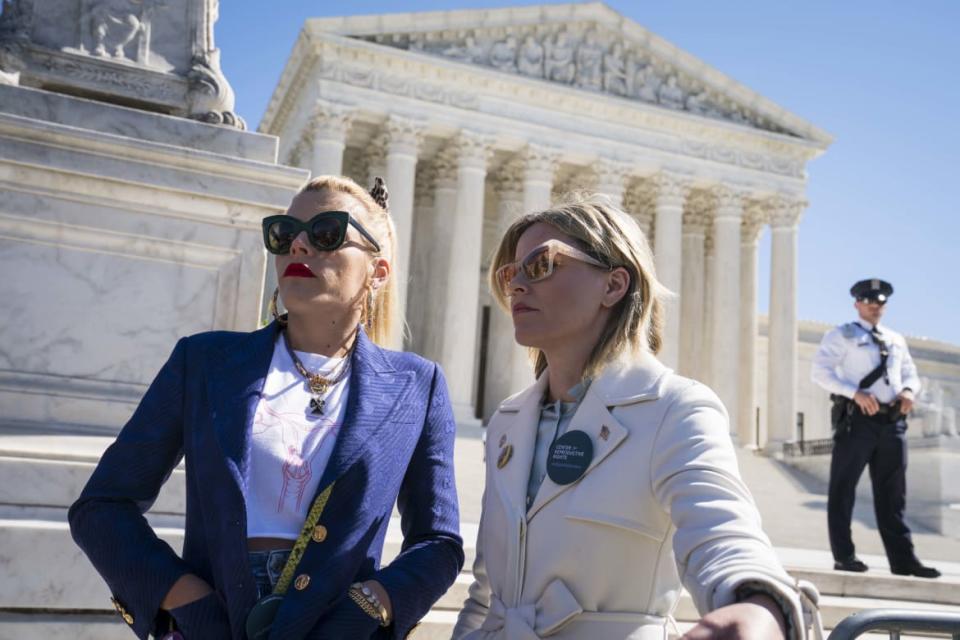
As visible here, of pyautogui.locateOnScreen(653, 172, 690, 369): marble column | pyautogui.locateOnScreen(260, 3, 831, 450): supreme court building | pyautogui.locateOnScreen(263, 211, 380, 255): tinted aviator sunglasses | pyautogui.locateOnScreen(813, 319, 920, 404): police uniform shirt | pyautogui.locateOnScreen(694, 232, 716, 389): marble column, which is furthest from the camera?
pyautogui.locateOnScreen(694, 232, 716, 389): marble column

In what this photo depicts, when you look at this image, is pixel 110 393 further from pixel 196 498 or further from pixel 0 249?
pixel 196 498

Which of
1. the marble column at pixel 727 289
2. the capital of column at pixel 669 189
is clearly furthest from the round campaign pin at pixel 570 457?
the marble column at pixel 727 289

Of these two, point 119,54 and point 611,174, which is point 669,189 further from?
point 119,54

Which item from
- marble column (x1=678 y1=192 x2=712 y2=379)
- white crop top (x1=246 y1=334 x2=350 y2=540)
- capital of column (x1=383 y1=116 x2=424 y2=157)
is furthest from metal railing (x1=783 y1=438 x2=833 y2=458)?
white crop top (x1=246 y1=334 x2=350 y2=540)

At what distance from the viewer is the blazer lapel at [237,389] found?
8.34 feet

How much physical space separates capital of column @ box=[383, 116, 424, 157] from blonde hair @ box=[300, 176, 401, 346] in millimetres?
27908

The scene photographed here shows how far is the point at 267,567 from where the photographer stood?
8.27ft

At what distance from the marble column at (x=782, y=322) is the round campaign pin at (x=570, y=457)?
111 ft

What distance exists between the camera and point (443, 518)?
2764 millimetres

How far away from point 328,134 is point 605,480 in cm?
2845

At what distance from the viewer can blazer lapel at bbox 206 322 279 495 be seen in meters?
2.54

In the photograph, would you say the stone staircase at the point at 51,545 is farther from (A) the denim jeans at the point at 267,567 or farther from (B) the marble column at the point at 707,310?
(B) the marble column at the point at 707,310

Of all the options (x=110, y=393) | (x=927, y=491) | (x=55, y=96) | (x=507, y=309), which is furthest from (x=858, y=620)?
(x=927, y=491)

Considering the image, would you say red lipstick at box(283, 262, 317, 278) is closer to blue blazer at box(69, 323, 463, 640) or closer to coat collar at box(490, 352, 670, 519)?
blue blazer at box(69, 323, 463, 640)
